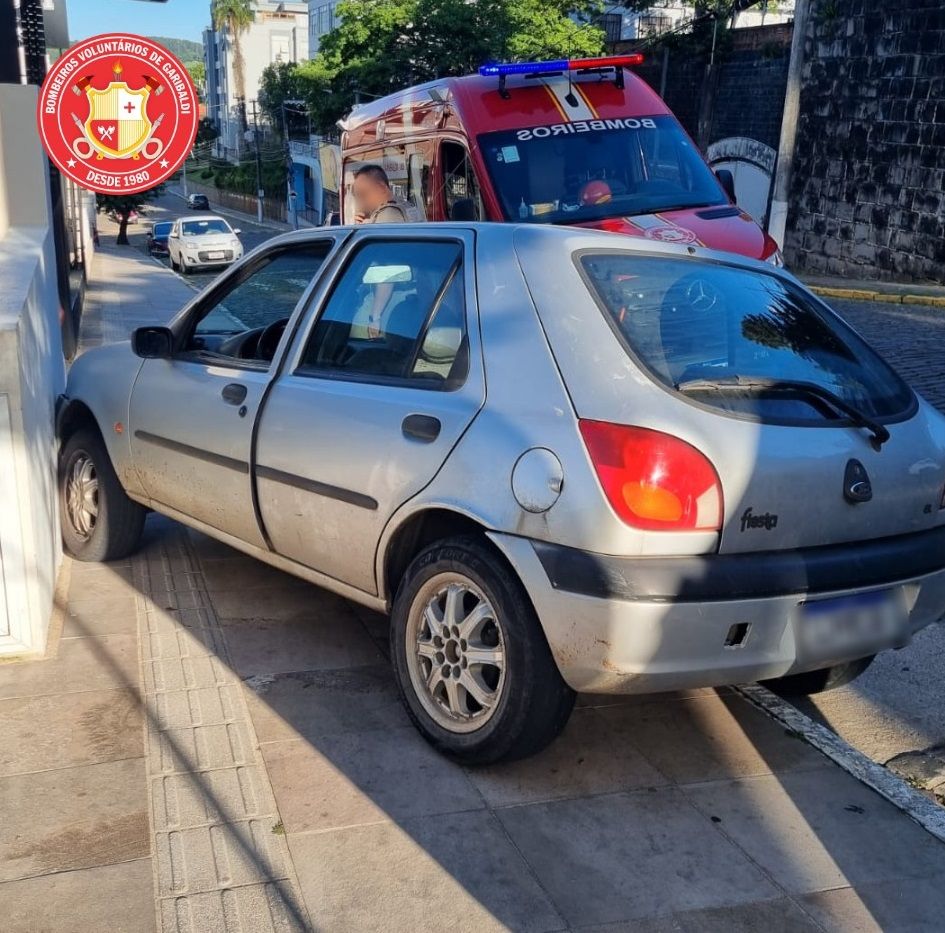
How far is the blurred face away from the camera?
8.69 m

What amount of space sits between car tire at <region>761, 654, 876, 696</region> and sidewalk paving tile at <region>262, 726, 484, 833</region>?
1.38 metres

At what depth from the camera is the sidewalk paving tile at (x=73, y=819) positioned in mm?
3072

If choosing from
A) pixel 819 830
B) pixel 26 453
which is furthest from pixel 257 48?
pixel 819 830

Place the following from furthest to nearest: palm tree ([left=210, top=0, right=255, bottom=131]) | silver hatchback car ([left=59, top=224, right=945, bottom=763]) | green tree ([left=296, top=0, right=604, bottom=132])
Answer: palm tree ([left=210, top=0, right=255, bottom=131]), green tree ([left=296, top=0, right=604, bottom=132]), silver hatchback car ([left=59, top=224, right=945, bottom=763])

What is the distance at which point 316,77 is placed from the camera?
4538cm

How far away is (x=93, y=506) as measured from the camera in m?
5.48

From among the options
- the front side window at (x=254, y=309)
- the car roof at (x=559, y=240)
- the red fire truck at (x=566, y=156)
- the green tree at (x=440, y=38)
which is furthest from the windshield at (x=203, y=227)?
the car roof at (x=559, y=240)

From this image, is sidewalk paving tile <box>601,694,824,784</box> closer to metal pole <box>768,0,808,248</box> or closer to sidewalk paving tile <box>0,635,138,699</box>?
sidewalk paving tile <box>0,635,138,699</box>

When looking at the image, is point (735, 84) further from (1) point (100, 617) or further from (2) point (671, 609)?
(2) point (671, 609)

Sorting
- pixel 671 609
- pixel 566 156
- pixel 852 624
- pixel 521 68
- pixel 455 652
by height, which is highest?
pixel 521 68

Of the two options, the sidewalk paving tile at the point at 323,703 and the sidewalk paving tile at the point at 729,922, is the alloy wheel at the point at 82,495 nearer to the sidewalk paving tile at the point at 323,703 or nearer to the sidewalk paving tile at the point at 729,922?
the sidewalk paving tile at the point at 323,703

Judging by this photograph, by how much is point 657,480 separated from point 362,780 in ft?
4.28

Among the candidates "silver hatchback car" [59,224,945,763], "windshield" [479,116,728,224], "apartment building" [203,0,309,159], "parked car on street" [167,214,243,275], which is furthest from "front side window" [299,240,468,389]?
"apartment building" [203,0,309,159]

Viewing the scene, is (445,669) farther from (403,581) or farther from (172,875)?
(172,875)
